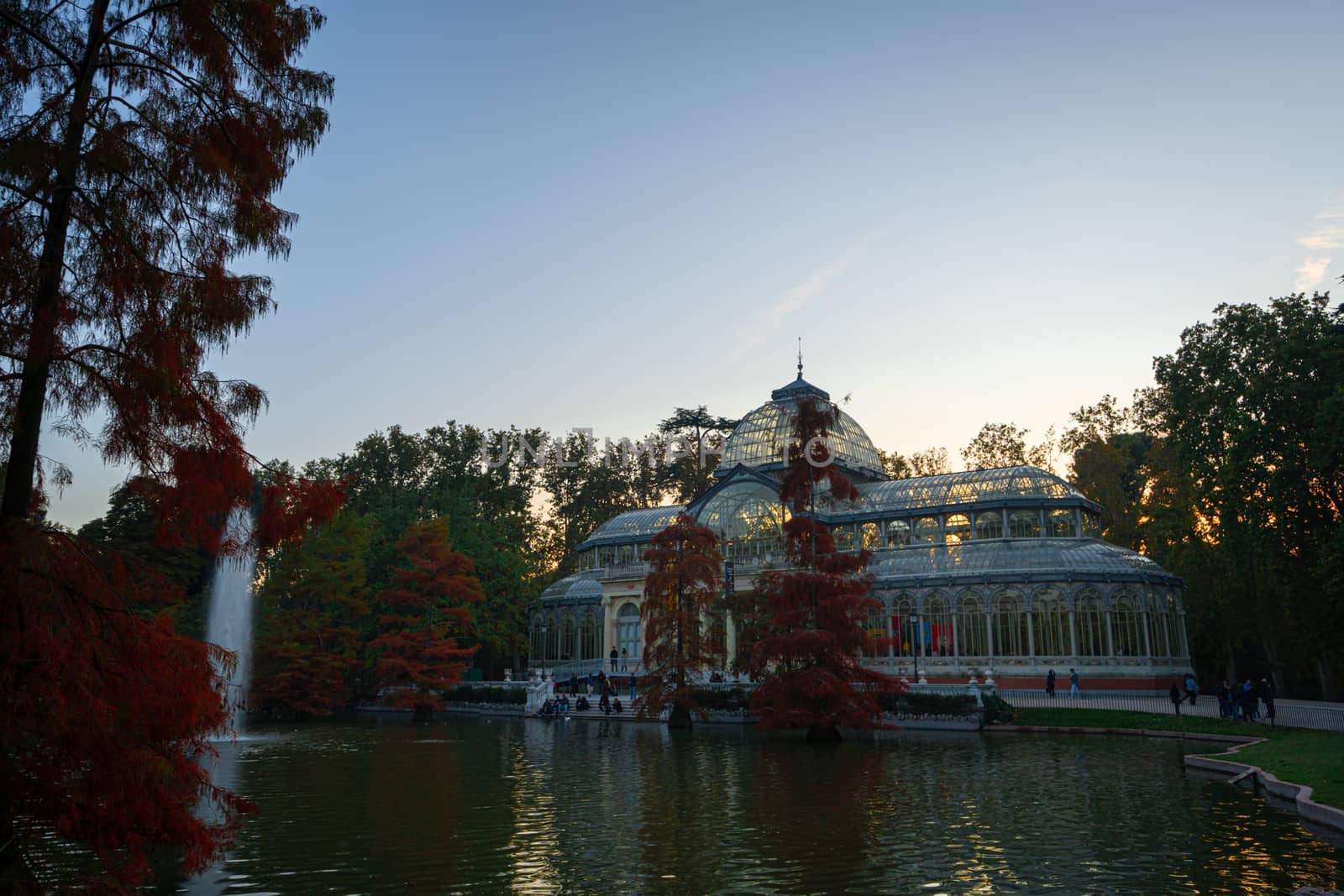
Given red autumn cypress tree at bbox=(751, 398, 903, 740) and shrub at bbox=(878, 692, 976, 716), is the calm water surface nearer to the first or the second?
red autumn cypress tree at bbox=(751, 398, 903, 740)

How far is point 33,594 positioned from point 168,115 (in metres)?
5.85

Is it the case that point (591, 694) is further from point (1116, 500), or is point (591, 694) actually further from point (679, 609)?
point (1116, 500)

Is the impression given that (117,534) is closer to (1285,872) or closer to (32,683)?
(32,683)

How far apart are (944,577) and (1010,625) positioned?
402cm

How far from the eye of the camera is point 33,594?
888 cm

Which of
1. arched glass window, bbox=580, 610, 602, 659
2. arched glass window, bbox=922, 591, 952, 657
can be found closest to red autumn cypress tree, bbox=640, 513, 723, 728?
arched glass window, bbox=922, 591, 952, 657

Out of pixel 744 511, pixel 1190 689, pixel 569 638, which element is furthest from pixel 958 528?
pixel 569 638

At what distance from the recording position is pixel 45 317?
9859mm

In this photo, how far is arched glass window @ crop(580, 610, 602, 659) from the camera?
6512cm

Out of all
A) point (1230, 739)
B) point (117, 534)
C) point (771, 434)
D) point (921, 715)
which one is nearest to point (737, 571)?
point (771, 434)

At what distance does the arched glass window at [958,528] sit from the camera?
56.1 metres

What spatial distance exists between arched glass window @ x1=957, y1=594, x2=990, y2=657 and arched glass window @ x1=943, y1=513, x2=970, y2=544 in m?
5.89

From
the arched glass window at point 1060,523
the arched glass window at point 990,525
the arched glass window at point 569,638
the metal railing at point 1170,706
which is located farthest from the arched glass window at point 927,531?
the arched glass window at point 569,638

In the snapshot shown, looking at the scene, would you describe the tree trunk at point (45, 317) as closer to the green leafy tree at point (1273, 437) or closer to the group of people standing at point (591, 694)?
the green leafy tree at point (1273, 437)
